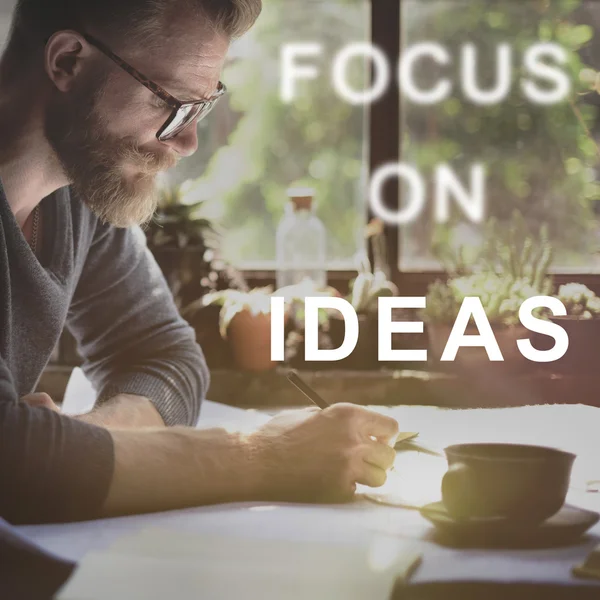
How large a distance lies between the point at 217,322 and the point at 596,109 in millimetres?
1246

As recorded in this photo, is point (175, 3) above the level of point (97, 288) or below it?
above

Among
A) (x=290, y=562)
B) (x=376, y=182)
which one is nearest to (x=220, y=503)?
(x=290, y=562)

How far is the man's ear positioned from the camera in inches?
46.8

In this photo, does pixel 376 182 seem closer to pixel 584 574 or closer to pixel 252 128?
pixel 252 128

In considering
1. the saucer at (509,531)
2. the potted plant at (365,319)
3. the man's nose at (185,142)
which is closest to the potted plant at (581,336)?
the potted plant at (365,319)

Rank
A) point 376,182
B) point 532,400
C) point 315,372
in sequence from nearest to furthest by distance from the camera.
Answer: point 532,400, point 315,372, point 376,182

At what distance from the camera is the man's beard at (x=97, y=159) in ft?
4.02

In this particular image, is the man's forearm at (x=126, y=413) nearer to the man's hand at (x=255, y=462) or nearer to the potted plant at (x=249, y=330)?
the man's hand at (x=255, y=462)

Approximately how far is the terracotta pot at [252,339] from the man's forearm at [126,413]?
66 cm

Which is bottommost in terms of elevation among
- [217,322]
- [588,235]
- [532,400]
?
[532,400]

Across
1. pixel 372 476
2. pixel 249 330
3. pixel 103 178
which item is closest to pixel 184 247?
pixel 249 330

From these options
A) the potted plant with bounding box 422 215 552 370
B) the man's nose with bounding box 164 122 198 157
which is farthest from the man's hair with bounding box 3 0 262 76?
the potted plant with bounding box 422 215 552 370

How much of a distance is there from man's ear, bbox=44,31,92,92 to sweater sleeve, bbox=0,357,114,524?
23.4 inches

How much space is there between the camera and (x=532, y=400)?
5.72ft
